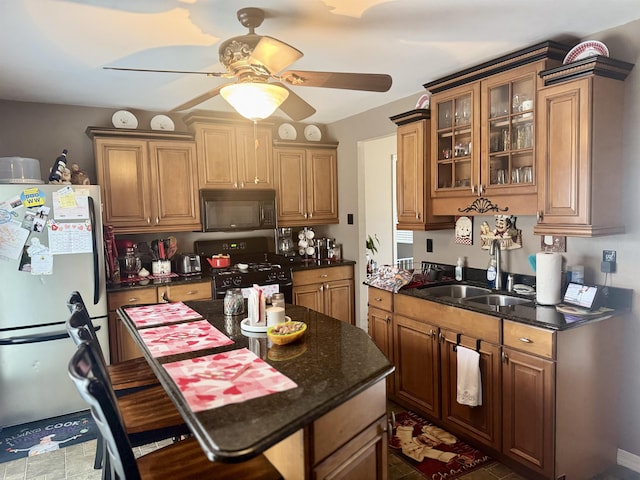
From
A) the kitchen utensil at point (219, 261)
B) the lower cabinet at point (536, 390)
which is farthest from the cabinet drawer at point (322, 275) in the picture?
the lower cabinet at point (536, 390)

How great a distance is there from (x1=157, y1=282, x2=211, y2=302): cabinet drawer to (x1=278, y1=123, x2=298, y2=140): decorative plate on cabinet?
73.1 inches

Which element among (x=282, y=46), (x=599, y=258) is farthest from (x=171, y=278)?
(x=599, y=258)

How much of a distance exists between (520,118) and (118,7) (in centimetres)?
232

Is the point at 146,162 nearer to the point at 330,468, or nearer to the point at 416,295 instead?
the point at 416,295

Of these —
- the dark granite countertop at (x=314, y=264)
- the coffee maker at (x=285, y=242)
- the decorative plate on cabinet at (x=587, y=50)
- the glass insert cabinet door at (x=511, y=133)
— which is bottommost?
the dark granite countertop at (x=314, y=264)

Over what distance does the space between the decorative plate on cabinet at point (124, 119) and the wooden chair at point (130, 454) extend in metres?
3.07

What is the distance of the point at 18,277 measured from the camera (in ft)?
10.3

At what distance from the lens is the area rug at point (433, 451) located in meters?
2.50

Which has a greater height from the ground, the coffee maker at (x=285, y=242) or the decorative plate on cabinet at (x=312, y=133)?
the decorative plate on cabinet at (x=312, y=133)

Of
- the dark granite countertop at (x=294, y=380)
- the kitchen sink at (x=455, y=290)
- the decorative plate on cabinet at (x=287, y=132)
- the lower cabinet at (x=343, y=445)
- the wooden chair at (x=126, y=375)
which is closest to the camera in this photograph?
the dark granite countertop at (x=294, y=380)

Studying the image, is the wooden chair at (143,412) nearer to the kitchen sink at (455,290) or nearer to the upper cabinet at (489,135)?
the kitchen sink at (455,290)

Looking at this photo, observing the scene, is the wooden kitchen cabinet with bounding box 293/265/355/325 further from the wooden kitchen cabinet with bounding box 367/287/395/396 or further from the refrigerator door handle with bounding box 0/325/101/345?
the refrigerator door handle with bounding box 0/325/101/345

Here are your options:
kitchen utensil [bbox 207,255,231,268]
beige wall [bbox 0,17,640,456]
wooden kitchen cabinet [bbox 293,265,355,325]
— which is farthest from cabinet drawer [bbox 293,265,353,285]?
kitchen utensil [bbox 207,255,231,268]

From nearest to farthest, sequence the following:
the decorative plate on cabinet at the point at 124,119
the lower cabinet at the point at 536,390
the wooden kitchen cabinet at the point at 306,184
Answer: the lower cabinet at the point at 536,390 → the decorative plate on cabinet at the point at 124,119 → the wooden kitchen cabinet at the point at 306,184
